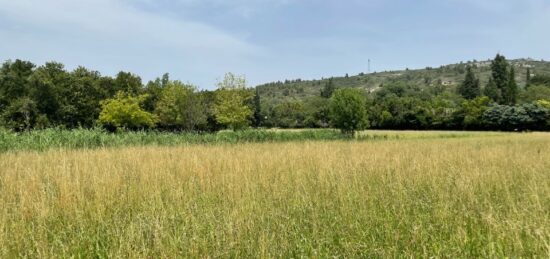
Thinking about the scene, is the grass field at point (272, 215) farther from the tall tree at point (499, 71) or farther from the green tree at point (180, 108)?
the tall tree at point (499, 71)

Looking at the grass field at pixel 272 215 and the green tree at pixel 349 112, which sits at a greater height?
the green tree at pixel 349 112

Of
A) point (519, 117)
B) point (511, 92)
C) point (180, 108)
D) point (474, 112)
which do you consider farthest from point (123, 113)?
point (511, 92)

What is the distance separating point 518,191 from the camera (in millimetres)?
5836

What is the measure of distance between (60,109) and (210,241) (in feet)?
178

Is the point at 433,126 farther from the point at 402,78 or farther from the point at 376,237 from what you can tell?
the point at 402,78

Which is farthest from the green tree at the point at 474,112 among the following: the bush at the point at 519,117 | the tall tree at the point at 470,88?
the tall tree at the point at 470,88

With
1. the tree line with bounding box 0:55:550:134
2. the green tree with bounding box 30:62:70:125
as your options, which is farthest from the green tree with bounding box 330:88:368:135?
the green tree with bounding box 30:62:70:125

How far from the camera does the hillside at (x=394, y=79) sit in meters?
151

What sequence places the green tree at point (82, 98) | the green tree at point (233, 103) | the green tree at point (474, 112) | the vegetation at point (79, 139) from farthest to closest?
the green tree at point (474, 112) < the green tree at point (82, 98) < the green tree at point (233, 103) < the vegetation at point (79, 139)

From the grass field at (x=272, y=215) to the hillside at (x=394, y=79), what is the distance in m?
137

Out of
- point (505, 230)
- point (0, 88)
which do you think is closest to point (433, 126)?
point (0, 88)

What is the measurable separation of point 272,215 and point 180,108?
49523 mm

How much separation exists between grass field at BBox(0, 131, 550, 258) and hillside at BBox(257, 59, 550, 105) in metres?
137

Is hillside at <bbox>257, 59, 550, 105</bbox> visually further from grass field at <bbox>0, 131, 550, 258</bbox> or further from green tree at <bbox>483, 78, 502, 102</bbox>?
grass field at <bbox>0, 131, 550, 258</bbox>
